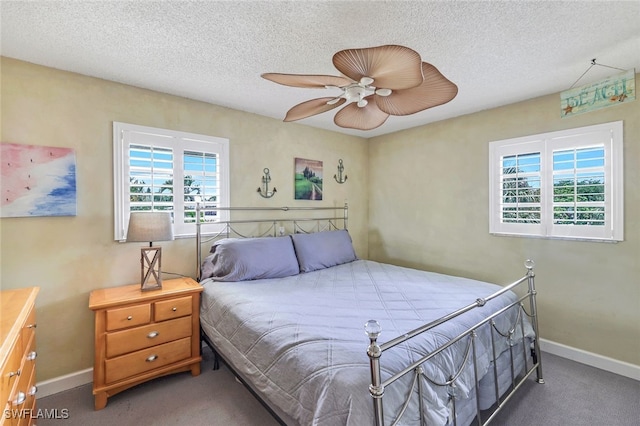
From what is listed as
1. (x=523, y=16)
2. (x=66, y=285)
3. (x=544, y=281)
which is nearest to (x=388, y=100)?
(x=523, y=16)

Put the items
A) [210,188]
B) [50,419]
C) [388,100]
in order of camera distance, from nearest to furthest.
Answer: [388,100]
[50,419]
[210,188]

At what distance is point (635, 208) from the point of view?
2.35 metres

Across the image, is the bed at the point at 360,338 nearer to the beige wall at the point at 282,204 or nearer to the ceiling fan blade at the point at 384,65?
the beige wall at the point at 282,204

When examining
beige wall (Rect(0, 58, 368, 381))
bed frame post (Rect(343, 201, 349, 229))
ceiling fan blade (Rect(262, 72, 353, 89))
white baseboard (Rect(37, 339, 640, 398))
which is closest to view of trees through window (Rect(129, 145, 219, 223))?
beige wall (Rect(0, 58, 368, 381))

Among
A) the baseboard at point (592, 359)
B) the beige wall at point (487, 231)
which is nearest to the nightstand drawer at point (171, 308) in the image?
the beige wall at point (487, 231)

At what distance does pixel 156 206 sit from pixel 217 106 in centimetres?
119

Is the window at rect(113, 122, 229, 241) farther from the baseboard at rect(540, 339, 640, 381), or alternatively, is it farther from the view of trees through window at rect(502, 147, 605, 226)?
the baseboard at rect(540, 339, 640, 381)

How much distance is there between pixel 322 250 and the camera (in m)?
3.26

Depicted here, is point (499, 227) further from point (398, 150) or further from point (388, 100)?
point (388, 100)

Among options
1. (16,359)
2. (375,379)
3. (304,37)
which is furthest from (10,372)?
(304,37)

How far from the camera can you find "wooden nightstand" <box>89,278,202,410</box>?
2.03m

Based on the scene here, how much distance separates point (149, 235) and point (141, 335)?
2.41 ft

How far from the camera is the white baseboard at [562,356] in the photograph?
7.25 ft

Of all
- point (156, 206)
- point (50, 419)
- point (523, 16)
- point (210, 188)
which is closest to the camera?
point (523, 16)
